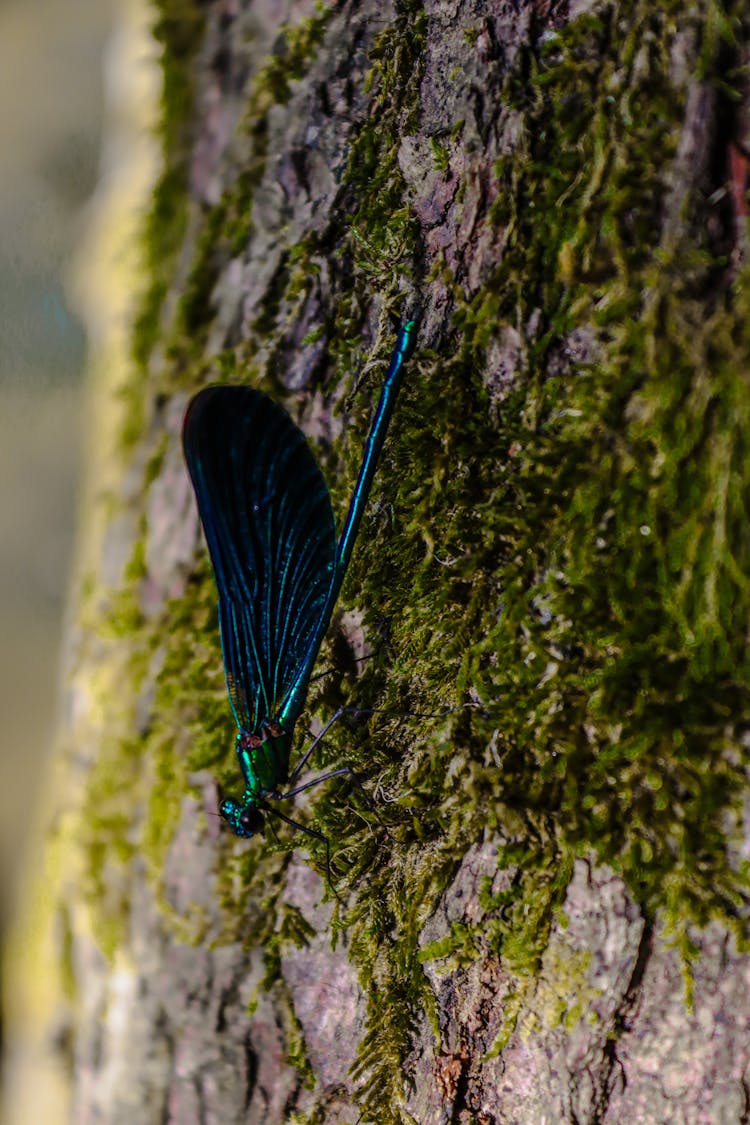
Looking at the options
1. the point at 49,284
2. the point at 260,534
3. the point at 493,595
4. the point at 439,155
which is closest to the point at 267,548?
the point at 260,534

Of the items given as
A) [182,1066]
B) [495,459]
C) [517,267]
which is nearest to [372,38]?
[517,267]

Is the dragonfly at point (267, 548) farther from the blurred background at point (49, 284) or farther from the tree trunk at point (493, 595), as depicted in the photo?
the blurred background at point (49, 284)

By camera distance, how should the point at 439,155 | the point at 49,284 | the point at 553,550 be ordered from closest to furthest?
the point at 553,550, the point at 439,155, the point at 49,284

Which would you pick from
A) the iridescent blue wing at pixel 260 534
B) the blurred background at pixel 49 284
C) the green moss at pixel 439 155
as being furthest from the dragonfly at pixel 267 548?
the blurred background at pixel 49 284

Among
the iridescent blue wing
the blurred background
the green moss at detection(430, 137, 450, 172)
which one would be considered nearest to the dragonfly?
the iridescent blue wing

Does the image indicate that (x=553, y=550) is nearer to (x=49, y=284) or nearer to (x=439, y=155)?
(x=439, y=155)

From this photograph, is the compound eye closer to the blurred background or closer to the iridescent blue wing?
the iridescent blue wing
